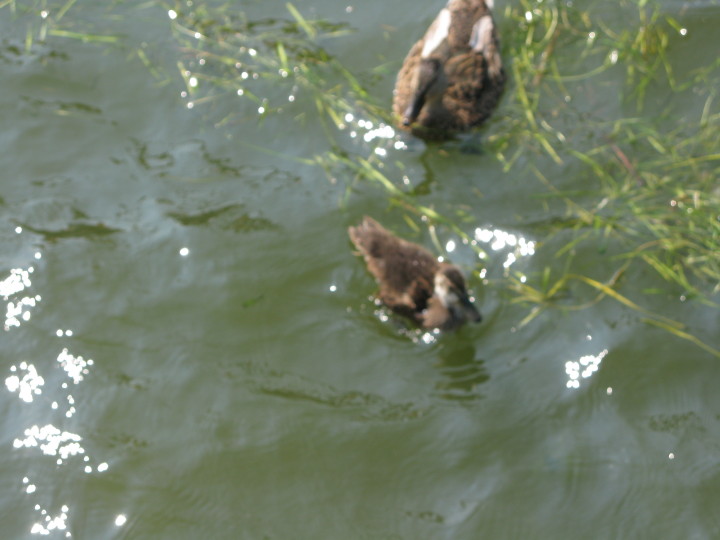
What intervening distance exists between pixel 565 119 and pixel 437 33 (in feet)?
3.06

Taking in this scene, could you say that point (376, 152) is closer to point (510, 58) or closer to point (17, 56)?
point (510, 58)

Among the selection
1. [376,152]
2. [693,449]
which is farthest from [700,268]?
[376,152]

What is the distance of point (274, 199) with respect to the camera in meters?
5.23

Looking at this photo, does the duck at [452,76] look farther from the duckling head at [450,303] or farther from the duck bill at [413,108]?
the duckling head at [450,303]

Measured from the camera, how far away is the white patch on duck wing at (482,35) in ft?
18.7

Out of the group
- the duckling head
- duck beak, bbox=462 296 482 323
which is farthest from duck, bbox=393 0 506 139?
duck beak, bbox=462 296 482 323

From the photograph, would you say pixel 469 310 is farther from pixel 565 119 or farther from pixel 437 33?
pixel 437 33

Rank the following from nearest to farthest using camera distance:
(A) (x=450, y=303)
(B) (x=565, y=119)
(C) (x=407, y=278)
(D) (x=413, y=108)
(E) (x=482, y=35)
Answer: (A) (x=450, y=303), (C) (x=407, y=278), (D) (x=413, y=108), (B) (x=565, y=119), (E) (x=482, y=35)

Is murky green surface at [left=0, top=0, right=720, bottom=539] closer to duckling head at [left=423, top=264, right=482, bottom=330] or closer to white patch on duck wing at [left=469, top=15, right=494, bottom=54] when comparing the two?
duckling head at [left=423, top=264, right=482, bottom=330]

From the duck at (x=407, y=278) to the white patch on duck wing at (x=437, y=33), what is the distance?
1.36 metres

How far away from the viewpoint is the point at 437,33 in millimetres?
5773

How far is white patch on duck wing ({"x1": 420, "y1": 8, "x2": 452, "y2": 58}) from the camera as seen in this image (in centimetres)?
568

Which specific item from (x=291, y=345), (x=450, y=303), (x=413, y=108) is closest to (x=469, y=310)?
(x=450, y=303)

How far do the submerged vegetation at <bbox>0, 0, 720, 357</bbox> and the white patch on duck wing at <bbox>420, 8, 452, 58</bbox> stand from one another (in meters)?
0.29
